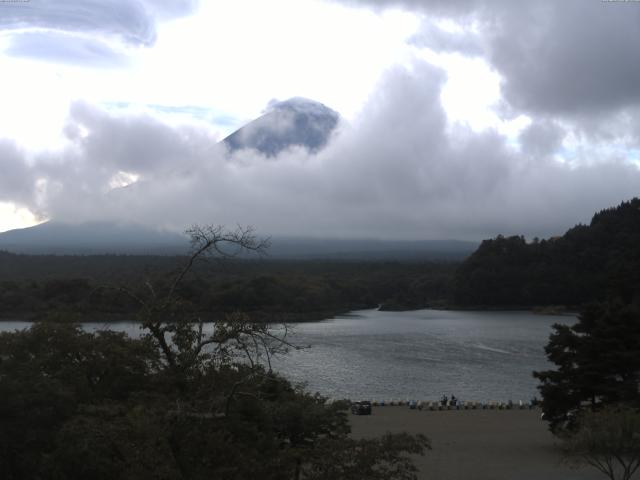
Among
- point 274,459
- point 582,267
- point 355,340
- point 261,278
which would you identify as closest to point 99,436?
point 274,459

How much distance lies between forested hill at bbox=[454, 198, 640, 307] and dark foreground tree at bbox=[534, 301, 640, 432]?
38010mm

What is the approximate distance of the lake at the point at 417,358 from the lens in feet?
70.1

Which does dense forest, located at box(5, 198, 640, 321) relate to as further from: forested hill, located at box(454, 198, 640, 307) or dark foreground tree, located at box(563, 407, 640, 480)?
dark foreground tree, located at box(563, 407, 640, 480)

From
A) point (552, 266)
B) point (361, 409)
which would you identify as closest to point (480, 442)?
point (361, 409)

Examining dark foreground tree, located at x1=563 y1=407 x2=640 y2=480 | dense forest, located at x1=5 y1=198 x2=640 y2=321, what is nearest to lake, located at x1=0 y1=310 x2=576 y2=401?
dense forest, located at x1=5 y1=198 x2=640 y2=321

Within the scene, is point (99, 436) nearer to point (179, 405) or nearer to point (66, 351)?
point (179, 405)

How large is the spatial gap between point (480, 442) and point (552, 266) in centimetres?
4158

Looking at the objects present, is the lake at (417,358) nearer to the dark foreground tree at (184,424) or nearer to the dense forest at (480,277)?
the dense forest at (480,277)

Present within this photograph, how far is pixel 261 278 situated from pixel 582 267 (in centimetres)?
2603

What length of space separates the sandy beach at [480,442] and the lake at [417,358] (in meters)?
2.73

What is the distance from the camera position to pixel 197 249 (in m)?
4.50

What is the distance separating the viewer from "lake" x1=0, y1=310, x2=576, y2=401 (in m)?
21.4

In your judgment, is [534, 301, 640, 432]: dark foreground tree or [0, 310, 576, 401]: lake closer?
[534, 301, 640, 432]: dark foreground tree

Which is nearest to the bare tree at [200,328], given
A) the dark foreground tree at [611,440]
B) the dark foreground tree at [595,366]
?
the dark foreground tree at [611,440]
